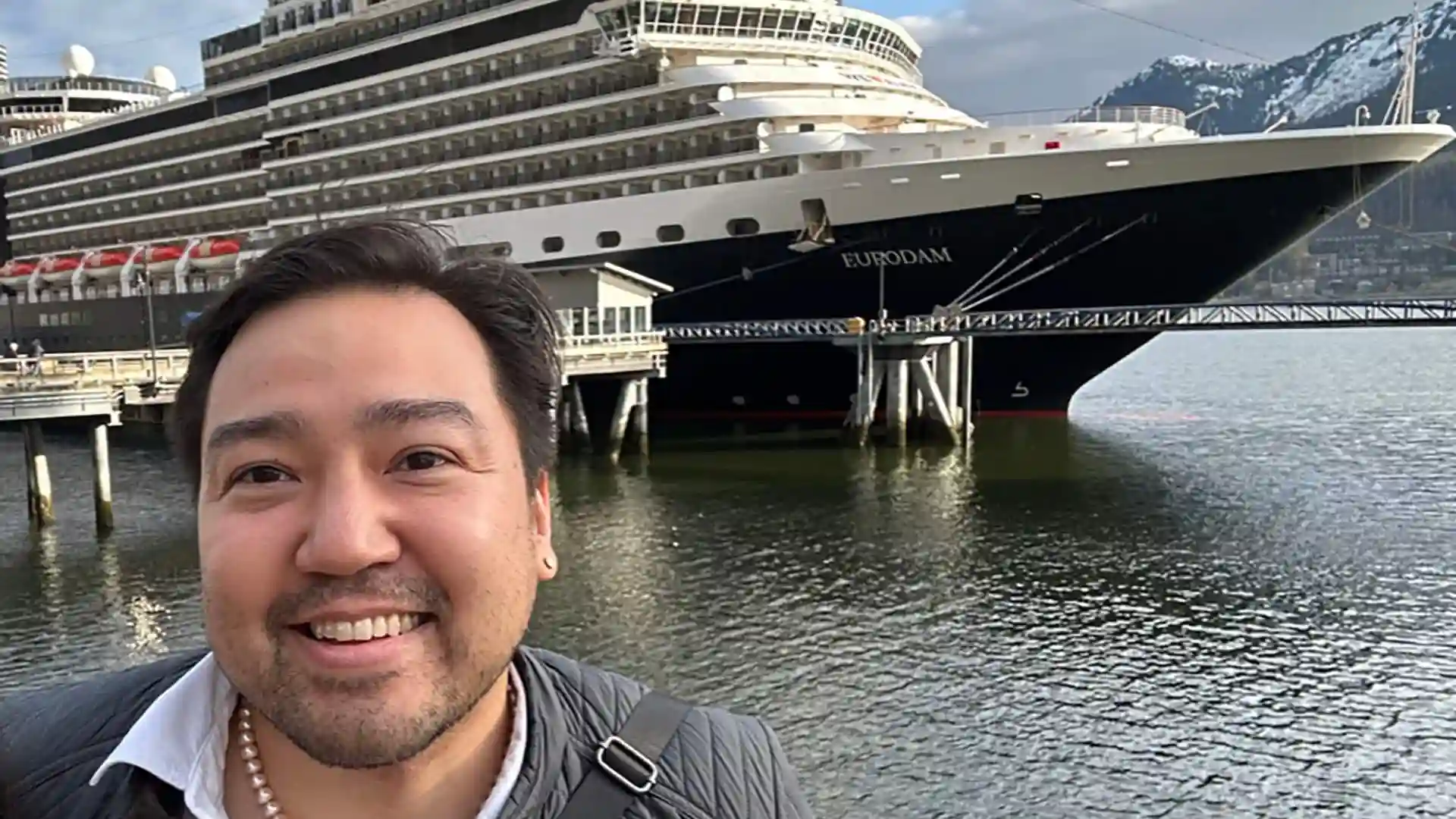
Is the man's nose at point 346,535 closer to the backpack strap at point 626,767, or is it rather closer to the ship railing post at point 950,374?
the backpack strap at point 626,767

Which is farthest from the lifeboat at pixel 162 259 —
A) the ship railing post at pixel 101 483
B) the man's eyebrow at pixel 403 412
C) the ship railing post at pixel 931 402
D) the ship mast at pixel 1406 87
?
the man's eyebrow at pixel 403 412

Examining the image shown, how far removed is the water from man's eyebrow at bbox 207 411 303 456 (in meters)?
7.61

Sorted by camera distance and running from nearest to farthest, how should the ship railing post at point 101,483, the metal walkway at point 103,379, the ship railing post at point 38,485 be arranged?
the metal walkway at point 103,379
the ship railing post at point 101,483
the ship railing post at point 38,485

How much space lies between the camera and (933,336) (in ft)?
85.8

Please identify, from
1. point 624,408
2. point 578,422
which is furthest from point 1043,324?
point 578,422

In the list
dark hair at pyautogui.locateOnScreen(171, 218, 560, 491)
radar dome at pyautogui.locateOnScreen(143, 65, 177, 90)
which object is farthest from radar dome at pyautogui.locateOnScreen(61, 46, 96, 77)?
dark hair at pyautogui.locateOnScreen(171, 218, 560, 491)

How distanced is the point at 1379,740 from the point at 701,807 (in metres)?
10.2

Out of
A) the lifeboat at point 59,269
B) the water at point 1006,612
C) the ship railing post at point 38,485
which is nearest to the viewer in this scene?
the water at point 1006,612

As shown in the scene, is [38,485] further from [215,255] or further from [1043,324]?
[1043,324]

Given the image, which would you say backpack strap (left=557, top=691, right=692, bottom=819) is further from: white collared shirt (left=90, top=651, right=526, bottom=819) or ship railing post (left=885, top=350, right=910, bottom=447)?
ship railing post (left=885, top=350, right=910, bottom=447)

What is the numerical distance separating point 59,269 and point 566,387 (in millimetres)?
35726

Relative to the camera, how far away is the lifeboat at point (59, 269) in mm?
A: 42500

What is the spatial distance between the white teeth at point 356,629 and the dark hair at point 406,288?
1.06 ft

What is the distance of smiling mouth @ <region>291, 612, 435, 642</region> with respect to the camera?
1.35 metres
